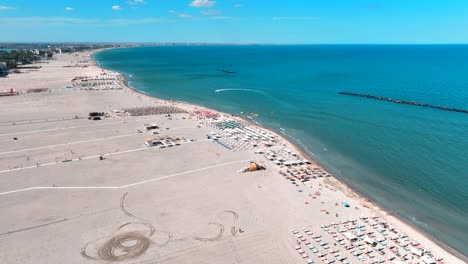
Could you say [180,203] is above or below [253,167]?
below

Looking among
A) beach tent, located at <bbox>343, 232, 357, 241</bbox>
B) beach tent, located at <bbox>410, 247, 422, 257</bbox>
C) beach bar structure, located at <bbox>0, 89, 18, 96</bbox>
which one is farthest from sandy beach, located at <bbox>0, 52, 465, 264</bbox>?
beach bar structure, located at <bbox>0, 89, 18, 96</bbox>

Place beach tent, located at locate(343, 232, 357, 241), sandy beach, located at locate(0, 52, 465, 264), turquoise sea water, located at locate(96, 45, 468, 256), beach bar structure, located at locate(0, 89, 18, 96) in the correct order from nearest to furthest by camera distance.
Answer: sandy beach, located at locate(0, 52, 465, 264) → beach tent, located at locate(343, 232, 357, 241) → turquoise sea water, located at locate(96, 45, 468, 256) → beach bar structure, located at locate(0, 89, 18, 96)

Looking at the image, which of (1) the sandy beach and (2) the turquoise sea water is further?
(2) the turquoise sea water

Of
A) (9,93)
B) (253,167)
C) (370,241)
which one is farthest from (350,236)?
(9,93)

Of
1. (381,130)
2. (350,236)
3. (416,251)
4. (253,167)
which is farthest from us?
(381,130)

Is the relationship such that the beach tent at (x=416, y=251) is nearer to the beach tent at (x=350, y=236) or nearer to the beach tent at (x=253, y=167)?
the beach tent at (x=350, y=236)

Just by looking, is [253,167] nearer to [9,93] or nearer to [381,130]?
[381,130]

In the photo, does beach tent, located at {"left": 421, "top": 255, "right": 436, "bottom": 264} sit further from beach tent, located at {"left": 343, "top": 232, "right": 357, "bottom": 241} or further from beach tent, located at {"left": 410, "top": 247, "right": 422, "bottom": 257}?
beach tent, located at {"left": 343, "top": 232, "right": 357, "bottom": 241}

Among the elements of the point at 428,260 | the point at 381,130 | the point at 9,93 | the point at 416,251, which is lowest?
the point at 428,260

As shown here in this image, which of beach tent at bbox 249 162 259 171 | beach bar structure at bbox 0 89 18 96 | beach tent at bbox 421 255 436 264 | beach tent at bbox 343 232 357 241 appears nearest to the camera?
beach tent at bbox 421 255 436 264
